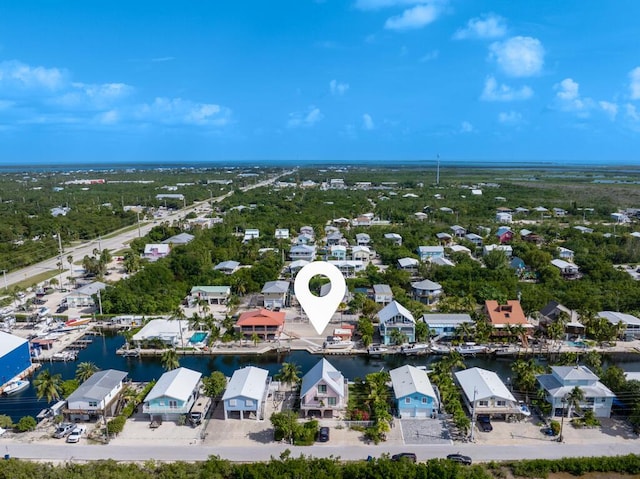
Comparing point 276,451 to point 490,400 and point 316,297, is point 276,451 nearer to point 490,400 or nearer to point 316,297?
point 316,297

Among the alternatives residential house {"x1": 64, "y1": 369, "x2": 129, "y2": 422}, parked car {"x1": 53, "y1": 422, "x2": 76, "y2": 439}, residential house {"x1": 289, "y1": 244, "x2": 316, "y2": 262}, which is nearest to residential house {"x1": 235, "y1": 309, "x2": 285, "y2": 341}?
residential house {"x1": 64, "y1": 369, "x2": 129, "y2": 422}

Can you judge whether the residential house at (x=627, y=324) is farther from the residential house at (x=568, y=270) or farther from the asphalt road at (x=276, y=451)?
the asphalt road at (x=276, y=451)

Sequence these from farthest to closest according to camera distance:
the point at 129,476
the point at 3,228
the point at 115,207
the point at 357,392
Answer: the point at 115,207
the point at 3,228
the point at 357,392
the point at 129,476

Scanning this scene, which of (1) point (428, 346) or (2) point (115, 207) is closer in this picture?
(1) point (428, 346)

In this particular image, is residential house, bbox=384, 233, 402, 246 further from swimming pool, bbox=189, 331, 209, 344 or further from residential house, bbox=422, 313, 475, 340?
swimming pool, bbox=189, 331, 209, 344

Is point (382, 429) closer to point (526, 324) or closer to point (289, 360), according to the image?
point (289, 360)

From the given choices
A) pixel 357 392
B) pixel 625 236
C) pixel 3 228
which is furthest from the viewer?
pixel 3 228

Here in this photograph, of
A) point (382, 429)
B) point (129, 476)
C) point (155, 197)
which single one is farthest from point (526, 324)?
point (155, 197)
